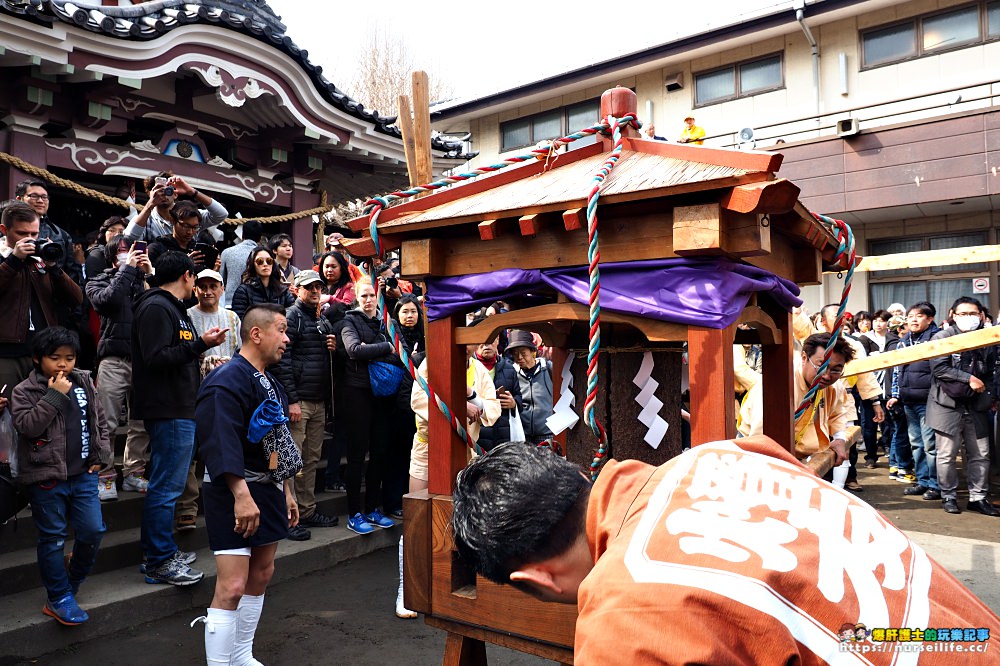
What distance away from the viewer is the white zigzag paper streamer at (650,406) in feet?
9.57

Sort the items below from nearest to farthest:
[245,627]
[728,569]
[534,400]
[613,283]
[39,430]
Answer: [728,569], [613,283], [245,627], [39,430], [534,400]

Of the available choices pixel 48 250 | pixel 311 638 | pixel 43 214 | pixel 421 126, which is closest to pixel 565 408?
pixel 421 126

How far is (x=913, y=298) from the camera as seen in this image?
13.9m

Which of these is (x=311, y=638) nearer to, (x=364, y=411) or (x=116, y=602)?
(x=116, y=602)

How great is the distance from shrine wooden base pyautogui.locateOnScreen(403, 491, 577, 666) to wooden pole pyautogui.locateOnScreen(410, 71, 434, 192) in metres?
1.52

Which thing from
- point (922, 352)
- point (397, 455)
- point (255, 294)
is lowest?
point (397, 455)

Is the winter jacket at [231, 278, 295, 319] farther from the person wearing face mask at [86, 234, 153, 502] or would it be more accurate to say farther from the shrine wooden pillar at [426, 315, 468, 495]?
the shrine wooden pillar at [426, 315, 468, 495]

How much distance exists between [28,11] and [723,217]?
626 centimetres

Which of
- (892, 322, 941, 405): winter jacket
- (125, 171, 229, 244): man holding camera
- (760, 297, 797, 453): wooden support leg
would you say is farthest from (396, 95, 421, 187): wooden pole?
(892, 322, 941, 405): winter jacket

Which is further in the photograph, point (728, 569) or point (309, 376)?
point (309, 376)

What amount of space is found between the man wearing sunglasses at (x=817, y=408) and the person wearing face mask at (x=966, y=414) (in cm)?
259

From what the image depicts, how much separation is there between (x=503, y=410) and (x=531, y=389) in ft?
1.98

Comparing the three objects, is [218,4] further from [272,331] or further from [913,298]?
[913,298]

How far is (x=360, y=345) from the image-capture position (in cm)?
599
